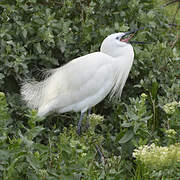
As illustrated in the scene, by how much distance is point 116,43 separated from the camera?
3.16 m

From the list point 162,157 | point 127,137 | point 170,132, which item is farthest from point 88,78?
point 162,157

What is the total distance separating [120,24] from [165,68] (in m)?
0.54

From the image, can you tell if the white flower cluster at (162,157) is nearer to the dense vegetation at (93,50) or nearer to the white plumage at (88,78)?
the dense vegetation at (93,50)

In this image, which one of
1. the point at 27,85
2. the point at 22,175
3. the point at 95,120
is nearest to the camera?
the point at 22,175

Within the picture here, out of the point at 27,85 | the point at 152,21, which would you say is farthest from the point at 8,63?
the point at 152,21

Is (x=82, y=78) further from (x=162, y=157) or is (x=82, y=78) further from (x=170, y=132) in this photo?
(x=162, y=157)

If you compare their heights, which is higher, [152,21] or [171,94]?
[152,21]

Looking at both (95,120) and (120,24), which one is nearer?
(95,120)

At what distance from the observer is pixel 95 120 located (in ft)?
10.0

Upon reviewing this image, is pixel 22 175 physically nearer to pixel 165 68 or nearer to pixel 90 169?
pixel 90 169

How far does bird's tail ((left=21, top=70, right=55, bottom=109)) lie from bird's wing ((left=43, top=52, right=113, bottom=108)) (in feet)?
0.31

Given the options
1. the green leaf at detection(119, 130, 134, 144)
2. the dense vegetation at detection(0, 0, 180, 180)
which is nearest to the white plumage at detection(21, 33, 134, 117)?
the dense vegetation at detection(0, 0, 180, 180)

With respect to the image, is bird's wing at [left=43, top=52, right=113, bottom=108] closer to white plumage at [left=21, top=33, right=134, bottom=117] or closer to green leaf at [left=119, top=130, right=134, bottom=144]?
white plumage at [left=21, top=33, right=134, bottom=117]

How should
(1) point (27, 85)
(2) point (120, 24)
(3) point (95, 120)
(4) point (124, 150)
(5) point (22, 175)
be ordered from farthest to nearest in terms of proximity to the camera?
(2) point (120, 24)
(1) point (27, 85)
(3) point (95, 120)
(4) point (124, 150)
(5) point (22, 175)
